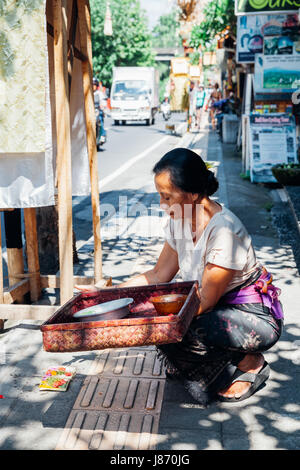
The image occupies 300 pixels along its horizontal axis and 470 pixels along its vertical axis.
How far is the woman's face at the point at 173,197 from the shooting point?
2.66 meters

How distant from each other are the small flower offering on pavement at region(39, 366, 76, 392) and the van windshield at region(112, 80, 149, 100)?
2670 centimetres

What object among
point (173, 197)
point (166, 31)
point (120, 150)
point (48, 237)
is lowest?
point (120, 150)

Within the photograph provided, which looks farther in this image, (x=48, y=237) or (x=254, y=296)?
(x=48, y=237)

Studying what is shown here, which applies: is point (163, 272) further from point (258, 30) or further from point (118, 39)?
point (118, 39)

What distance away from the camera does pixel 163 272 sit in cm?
321

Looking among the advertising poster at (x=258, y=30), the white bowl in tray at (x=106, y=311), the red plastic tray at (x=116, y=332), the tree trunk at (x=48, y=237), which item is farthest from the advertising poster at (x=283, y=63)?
the red plastic tray at (x=116, y=332)

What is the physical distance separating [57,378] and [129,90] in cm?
2759

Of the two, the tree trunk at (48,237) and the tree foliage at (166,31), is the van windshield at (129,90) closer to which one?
the tree trunk at (48,237)

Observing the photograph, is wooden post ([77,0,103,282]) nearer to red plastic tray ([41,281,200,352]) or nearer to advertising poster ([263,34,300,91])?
red plastic tray ([41,281,200,352])

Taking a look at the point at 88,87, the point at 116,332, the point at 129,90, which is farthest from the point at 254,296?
the point at 129,90
